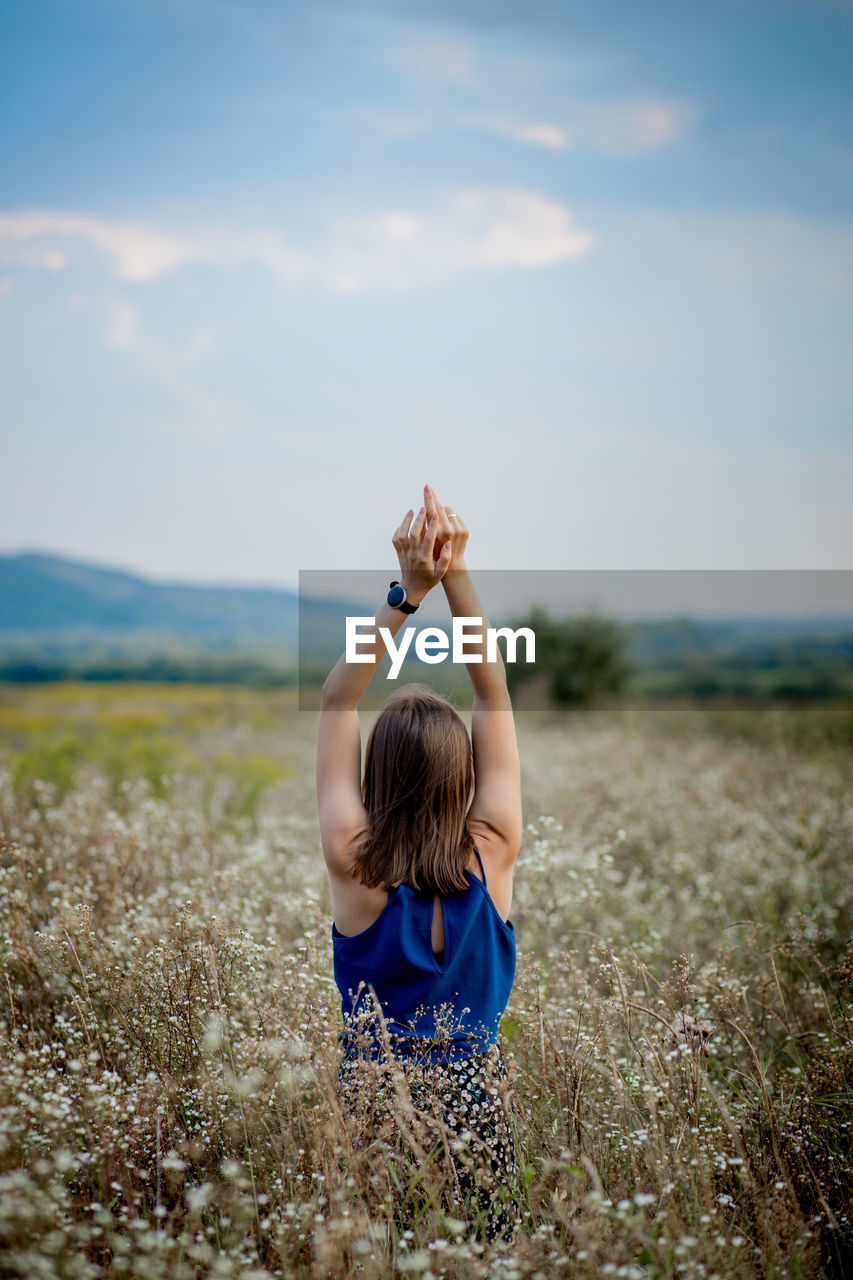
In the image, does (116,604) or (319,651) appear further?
(116,604)

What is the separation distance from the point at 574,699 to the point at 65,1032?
81.0ft

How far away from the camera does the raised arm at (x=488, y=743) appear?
8.59 feet

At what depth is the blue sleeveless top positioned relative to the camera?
2445 mm

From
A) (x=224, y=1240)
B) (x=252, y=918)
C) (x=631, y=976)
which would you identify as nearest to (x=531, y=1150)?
(x=224, y=1240)

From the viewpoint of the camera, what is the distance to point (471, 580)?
116 inches

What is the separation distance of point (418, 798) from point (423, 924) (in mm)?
382

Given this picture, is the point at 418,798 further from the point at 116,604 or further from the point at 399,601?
the point at 116,604

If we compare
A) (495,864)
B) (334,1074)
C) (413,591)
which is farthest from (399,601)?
(334,1074)

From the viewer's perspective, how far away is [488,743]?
2752 millimetres

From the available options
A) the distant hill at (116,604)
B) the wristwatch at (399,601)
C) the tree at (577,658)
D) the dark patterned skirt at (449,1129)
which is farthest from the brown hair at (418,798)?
the distant hill at (116,604)

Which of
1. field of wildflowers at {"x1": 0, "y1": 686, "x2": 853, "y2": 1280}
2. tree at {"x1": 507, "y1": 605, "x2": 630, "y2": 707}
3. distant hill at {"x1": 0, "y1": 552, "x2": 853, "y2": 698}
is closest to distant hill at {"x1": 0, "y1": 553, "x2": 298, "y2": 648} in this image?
distant hill at {"x1": 0, "y1": 552, "x2": 853, "y2": 698}

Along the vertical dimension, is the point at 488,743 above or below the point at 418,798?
above

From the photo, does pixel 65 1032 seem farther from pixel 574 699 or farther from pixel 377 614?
pixel 574 699

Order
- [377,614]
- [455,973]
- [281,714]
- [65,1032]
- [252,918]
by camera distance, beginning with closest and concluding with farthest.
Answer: [455,973] → [377,614] → [65,1032] → [252,918] → [281,714]
